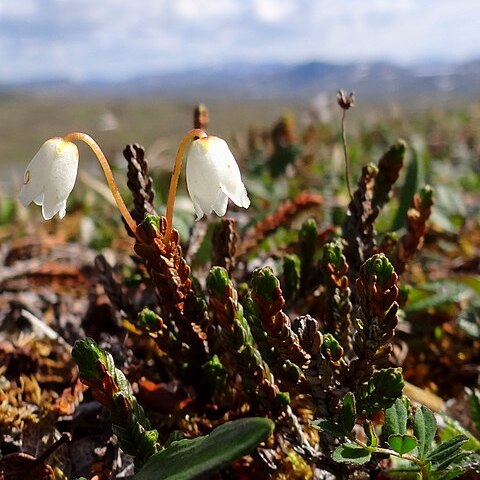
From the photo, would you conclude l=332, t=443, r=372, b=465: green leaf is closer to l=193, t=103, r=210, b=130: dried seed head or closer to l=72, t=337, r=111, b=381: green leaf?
l=72, t=337, r=111, b=381: green leaf

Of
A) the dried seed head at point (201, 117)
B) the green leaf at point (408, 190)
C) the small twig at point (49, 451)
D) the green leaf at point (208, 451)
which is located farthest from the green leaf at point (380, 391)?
the green leaf at point (408, 190)

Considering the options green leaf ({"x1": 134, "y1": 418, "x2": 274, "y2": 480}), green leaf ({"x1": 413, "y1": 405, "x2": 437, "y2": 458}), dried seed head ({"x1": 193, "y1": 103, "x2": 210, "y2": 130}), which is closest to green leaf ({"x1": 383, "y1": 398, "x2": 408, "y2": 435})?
green leaf ({"x1": 413, "y1": 405, "x2": 437, "y2": 458})

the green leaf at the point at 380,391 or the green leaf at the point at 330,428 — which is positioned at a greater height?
the green leaf at the point at 380,391

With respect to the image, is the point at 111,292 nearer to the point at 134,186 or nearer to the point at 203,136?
the point at 134,186

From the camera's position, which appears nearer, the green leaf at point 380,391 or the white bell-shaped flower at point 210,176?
the green leaf at point 380,391

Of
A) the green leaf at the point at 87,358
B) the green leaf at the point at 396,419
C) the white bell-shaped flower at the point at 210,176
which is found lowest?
the green leaf at the point at 396,419

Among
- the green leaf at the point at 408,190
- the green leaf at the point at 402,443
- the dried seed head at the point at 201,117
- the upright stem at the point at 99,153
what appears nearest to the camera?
the green leaf at the point at 402,443

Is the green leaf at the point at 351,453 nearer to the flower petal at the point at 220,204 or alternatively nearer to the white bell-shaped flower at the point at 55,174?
the flower petal at the point at 220,204

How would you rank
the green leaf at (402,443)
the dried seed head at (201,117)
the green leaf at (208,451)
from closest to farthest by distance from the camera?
the green leaf at (208,451), the green leaf at (402,443), the dried seed head at (201,117)
